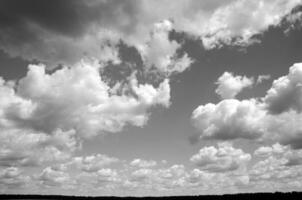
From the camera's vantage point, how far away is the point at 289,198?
176 metres

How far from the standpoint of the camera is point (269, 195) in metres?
194

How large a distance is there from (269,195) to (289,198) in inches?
774

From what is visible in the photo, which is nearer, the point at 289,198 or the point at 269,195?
the point at 289,198
